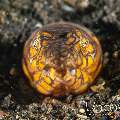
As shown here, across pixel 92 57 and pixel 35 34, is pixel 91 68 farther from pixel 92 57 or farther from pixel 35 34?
pixel 35 34

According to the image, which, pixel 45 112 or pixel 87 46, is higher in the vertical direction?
pixel 87 46

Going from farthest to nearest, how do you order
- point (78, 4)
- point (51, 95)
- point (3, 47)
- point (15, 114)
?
point (78, 4), point (3, 47), point (51, 95), point (15, 114)

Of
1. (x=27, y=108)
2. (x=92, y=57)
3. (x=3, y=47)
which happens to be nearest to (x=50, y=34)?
(x=92, y=57)

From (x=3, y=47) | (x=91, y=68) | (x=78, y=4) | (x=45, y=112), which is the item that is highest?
(x=78, y=4)

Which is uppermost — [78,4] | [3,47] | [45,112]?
[78,4]

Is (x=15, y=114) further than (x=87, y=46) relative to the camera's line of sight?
No

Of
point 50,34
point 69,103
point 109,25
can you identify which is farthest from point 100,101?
point 109,25

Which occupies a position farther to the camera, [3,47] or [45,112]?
[3,47]

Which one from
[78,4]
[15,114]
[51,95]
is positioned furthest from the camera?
[78,4]

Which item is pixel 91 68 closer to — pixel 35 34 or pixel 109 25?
pixel 35 34
